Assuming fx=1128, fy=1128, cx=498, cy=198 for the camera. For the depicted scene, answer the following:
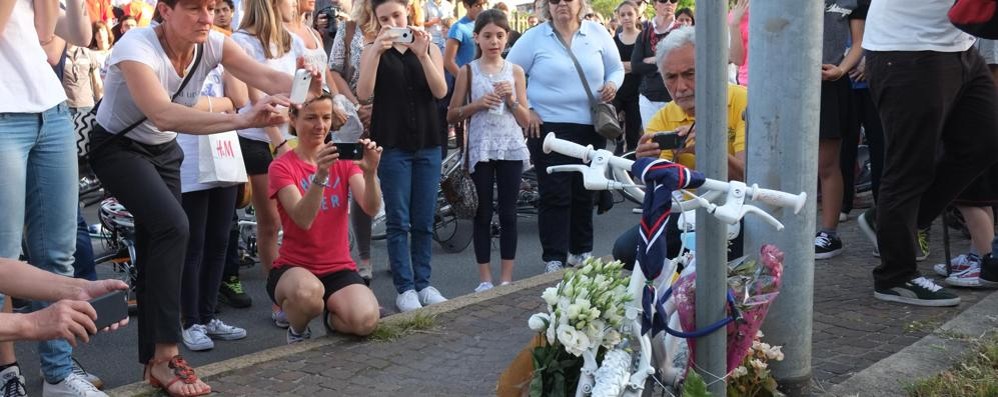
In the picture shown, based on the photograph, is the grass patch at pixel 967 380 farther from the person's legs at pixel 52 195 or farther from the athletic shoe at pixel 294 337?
the person's legs at pixel 52 195

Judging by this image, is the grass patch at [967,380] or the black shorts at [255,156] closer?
the grass patch at [967,380]

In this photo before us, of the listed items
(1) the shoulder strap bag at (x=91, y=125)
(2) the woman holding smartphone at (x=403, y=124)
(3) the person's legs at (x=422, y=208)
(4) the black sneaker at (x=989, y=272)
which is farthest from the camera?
(3) the person's legs at (x=422, y=208)

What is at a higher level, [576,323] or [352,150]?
[352,150]

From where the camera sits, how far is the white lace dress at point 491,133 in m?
7.00

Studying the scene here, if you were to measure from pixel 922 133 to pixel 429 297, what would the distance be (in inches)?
111

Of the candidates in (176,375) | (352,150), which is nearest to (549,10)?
(352,150)

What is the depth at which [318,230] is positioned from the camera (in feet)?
18.1

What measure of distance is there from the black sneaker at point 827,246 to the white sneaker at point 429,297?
7.96 feet

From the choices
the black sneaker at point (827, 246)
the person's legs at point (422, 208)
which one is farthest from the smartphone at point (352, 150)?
the black sneaker at point (827, 246)

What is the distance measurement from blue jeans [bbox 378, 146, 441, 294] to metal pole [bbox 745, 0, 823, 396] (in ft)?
8.55

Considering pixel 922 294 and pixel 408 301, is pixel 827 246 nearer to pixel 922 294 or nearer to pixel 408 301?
pixel 922 294

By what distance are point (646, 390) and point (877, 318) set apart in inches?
101

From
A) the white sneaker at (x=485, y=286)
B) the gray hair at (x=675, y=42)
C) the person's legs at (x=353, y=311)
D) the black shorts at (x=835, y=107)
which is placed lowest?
the white sneaker at (x=485, y=286)

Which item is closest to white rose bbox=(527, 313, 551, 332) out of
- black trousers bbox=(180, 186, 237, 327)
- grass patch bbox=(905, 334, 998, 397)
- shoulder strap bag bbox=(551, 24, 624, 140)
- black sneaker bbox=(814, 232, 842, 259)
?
grass patch bbox=(905, 334, 998, 397)
